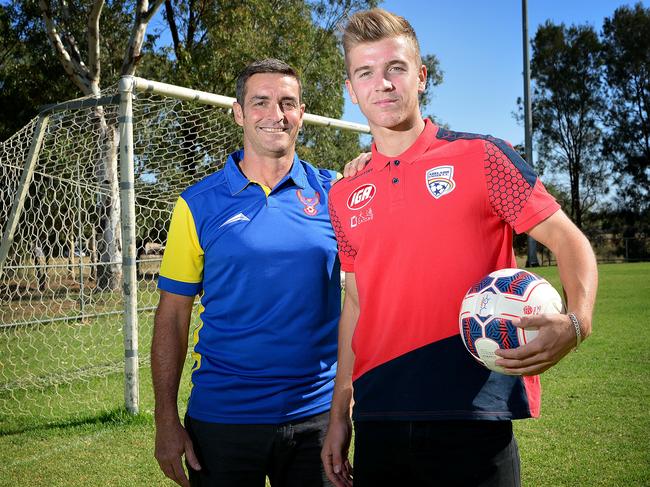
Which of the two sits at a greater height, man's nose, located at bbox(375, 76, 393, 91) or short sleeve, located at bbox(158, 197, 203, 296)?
man's nose, located at bbox(375, 76, 393, 91)

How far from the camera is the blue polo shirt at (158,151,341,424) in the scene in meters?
2.49

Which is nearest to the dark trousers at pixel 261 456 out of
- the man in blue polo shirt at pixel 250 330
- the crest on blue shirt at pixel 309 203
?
the man in blue polo shirt at pixel 250 330

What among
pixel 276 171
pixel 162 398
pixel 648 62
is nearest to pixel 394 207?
pixel 276 171

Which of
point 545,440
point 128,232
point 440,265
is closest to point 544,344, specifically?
point 440,265

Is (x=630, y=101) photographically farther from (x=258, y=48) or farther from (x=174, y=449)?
(x=174, y=449)

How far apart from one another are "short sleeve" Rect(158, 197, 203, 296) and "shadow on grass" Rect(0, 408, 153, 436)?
12.0 ft

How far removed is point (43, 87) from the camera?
20.8 meters

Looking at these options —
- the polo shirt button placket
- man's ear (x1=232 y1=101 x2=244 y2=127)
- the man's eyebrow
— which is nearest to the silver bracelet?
the polo shirt button placket

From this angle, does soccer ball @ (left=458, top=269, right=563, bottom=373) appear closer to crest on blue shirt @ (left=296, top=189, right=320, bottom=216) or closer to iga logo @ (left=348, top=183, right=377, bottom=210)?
iga logo @ (left=348, top=183, right=377, bottom=210)

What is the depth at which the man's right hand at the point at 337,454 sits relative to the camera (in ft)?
7.44

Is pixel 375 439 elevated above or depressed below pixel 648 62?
below

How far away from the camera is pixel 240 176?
2775mm

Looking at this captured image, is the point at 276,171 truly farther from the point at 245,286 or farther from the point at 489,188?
the point at 489,188

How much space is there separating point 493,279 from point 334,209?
0.70 metres
